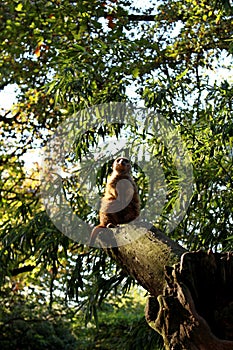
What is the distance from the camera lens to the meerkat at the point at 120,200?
12.5 feet

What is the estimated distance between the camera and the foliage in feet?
15.6

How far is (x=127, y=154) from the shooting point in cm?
509

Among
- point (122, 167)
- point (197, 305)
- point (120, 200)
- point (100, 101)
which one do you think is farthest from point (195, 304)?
point (100, 101)

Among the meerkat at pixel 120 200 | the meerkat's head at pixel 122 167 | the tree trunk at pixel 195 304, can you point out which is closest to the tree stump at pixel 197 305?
the tree trunk at pixel 195 304

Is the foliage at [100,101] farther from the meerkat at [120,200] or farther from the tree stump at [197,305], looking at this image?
the tree stump at [197,305]

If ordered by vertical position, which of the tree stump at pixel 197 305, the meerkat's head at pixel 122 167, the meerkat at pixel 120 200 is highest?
the meerkat's head at pixel 122 167

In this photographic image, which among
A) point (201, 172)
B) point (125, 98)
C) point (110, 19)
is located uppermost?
→ point (110, 19)

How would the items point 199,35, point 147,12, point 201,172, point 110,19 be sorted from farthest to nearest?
point 147,12
point 199,35
point 110,19
point 201,172

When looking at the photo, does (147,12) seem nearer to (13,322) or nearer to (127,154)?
(127,154)

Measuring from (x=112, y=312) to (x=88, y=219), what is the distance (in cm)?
423

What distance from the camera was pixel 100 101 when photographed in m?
5.27

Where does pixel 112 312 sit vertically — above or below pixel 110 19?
below

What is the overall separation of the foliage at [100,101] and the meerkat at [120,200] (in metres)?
0.59

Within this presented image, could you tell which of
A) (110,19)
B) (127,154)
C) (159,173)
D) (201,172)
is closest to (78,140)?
(127,154)
